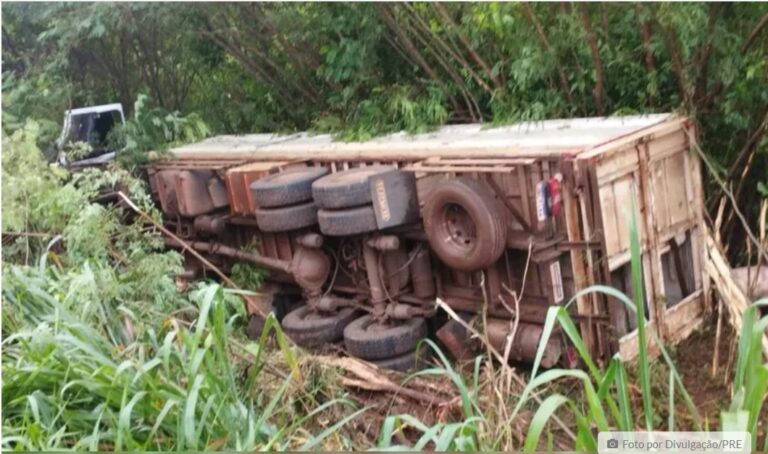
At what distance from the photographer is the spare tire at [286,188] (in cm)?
361

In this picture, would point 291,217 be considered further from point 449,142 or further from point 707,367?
point 707,367

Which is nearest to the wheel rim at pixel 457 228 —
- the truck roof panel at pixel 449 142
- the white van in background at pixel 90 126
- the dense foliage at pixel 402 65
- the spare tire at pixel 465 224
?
the spare tire at pixel 465 224

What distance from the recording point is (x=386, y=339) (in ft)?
11.3

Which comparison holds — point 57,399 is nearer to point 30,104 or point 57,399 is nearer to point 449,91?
point 30,104

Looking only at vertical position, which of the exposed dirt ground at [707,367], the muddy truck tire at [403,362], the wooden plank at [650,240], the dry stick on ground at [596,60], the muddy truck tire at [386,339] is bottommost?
the muddy truck tire at [403,362]

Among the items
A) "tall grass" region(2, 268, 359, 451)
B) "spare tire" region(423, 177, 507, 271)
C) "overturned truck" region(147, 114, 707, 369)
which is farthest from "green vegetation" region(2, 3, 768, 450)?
"spare tire" region(423, 177, 507, 271)

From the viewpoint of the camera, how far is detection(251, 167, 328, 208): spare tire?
361 cm

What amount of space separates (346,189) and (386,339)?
0.69 meters

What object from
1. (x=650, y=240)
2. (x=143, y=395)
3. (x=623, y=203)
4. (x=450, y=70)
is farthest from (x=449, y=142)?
(x=143, y=395)

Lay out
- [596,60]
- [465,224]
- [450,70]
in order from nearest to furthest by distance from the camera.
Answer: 1. [465,224]
2. [596,60]
3. [450,70]

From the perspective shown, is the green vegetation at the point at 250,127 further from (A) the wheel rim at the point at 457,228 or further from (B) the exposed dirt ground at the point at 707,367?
(A) the wheel rim at the point at 457,228

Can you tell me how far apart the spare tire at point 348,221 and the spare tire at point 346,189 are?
3 cm

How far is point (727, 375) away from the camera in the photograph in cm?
232

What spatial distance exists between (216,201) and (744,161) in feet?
8.41
